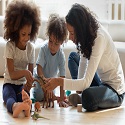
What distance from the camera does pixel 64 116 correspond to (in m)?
2.25

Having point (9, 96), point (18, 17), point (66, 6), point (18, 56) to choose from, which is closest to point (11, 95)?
point (9, 96)

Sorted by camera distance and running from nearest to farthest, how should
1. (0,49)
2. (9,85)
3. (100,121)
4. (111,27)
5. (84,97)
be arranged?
(100,121)
(84,97)
(9,85)
(0,49)
(111,27)

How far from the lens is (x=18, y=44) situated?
249cm

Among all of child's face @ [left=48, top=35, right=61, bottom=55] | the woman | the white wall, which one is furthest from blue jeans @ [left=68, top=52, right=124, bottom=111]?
the white wall

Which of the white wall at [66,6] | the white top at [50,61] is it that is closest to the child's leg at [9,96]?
the white top at [50,61]

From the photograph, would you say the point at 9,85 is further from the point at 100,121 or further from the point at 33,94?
the point at 100,121

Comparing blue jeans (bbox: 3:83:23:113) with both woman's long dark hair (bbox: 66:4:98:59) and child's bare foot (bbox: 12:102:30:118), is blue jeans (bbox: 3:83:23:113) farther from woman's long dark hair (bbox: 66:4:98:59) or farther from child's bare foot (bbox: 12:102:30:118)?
woman's long dark hair (bbox: 66:4:98:59)

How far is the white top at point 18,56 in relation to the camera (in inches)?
96.5

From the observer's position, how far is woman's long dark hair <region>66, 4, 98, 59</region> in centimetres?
225

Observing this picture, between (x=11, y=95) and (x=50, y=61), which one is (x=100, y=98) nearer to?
(x=50, y=61)

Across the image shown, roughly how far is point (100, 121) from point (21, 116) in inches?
17.6

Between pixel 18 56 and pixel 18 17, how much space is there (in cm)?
25

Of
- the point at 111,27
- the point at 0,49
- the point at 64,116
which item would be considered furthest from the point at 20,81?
the point at 111,27

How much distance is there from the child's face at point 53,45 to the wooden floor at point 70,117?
1.22 ft
